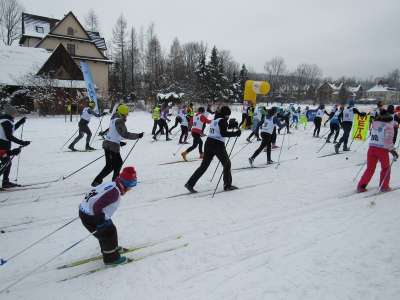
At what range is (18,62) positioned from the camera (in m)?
29.6

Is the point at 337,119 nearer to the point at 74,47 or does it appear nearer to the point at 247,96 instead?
the point at 247,96

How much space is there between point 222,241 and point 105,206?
70.9 inches

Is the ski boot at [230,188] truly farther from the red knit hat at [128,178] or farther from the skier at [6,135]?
the skier at [6,135]

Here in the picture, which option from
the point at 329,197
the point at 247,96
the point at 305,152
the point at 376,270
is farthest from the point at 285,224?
the point at 247,96

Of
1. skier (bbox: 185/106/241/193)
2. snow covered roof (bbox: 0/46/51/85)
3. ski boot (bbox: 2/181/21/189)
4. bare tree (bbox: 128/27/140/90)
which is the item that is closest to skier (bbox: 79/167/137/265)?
skier (bbox: 185/106/241/193)

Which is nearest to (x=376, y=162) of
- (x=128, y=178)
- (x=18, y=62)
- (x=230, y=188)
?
(x=230, y=188)

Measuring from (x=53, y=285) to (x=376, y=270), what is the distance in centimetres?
376

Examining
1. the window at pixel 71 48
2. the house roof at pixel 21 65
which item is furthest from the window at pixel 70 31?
the house roof at pixel 21 65

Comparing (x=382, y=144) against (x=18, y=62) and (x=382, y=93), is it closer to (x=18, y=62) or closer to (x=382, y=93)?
(x=18, y=62)

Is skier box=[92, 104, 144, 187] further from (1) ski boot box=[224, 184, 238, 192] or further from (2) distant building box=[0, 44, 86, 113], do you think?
(2) distant building box=[0, 44, 86, 113]

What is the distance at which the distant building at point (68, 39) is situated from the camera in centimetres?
4053

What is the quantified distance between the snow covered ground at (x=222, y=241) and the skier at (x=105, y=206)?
0.42 m

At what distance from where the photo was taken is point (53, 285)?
315cm

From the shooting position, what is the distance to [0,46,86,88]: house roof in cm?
2753
